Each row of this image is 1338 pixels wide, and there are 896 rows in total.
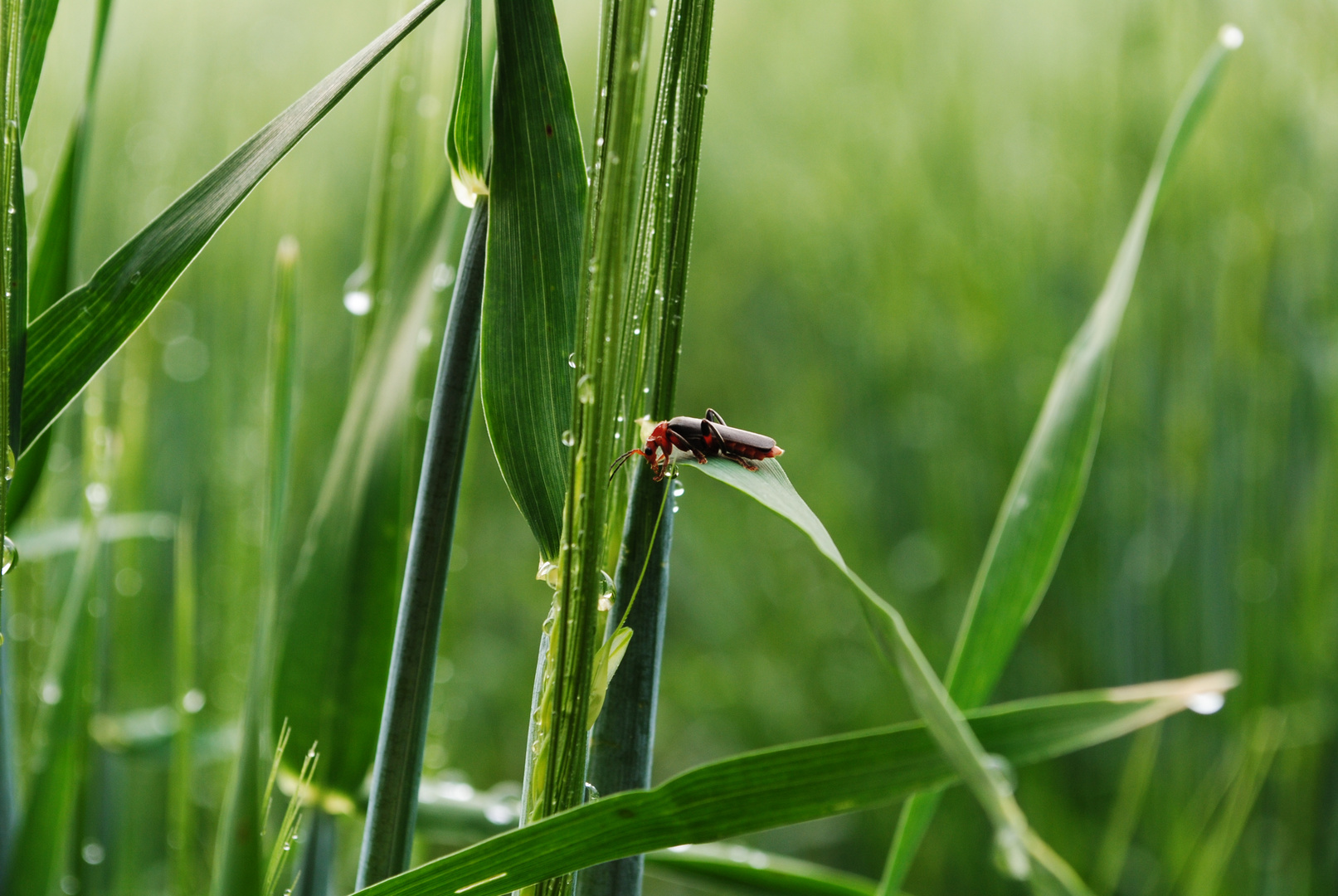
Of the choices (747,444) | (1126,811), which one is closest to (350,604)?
(747,444)

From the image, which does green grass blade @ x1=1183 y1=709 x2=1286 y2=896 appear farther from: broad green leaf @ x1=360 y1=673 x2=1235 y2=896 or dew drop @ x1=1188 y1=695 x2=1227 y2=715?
broad green leaf @ x1=360 y1=673 x2=1235 y2=896

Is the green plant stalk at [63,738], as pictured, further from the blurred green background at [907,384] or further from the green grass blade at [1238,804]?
the green grass blade at [1238,804]

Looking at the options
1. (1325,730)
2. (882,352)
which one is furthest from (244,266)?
(1325,730)

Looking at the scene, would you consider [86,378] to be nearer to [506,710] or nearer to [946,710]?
[946,710]

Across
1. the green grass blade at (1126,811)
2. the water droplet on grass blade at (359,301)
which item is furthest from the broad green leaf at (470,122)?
the green grass blade at (1126,811)

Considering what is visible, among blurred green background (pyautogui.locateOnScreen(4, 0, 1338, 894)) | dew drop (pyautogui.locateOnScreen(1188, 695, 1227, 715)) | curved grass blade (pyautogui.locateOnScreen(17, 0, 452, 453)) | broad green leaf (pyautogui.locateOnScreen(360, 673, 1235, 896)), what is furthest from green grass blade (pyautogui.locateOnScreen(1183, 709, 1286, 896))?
curved grass blade (pyautogui.locateOnScreen(17, 0, 452, 453))

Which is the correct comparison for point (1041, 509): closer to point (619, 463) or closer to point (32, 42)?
point (619, 463)
